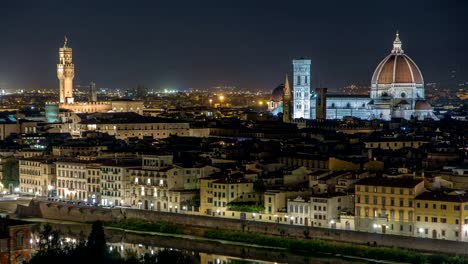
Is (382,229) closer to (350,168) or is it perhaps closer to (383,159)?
(350,168)

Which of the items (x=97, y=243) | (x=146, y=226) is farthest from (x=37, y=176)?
(x=97, y=243)

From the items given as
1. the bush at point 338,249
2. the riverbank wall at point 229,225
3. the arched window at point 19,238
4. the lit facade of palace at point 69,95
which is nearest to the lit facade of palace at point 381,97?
the lit facade of palace at point 69,95

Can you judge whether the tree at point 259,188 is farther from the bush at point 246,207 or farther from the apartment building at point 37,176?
the apartment building at point 37,176

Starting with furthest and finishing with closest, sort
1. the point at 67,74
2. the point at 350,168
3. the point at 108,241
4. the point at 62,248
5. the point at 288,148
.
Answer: the point at 67,74 → the point at 288,148 → the point at 350,168 → the point at 108,241 → the point at 62,248

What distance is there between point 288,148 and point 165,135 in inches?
738

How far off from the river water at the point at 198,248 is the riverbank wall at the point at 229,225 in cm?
106

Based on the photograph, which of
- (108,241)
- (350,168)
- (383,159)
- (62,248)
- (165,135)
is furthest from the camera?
(165,135)

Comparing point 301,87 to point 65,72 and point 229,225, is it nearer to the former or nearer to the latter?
point 65,72

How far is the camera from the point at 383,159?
159 ft

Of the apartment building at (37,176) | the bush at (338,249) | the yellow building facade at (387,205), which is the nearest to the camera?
the bush at (338,249)

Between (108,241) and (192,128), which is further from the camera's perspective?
(192,128)

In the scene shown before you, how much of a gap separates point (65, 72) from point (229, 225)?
5043cm

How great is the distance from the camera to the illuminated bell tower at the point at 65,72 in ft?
285

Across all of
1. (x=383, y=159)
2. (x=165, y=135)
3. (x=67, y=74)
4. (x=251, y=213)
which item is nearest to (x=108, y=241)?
(x=251, y=213)
